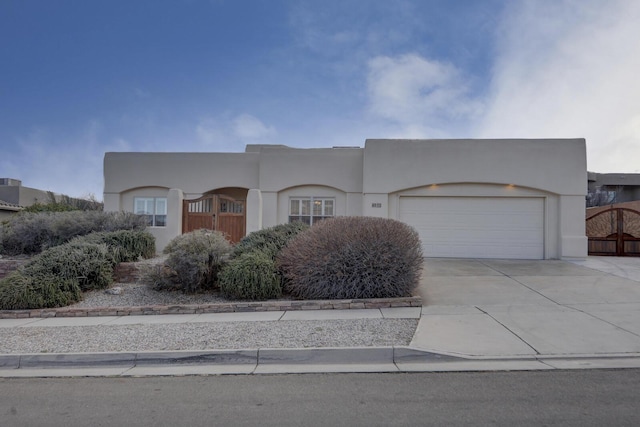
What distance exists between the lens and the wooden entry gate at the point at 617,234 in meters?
15.9

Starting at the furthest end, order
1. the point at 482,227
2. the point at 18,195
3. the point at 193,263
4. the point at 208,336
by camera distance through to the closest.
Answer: the point at 18,195 < the point at 482,227 < the point at 193,263 < the point at 208,336

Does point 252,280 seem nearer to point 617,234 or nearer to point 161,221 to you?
point 161,221

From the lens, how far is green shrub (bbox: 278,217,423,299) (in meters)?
8.95

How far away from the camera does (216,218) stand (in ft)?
50.4

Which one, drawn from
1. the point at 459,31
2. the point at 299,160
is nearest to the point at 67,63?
the point at 299,160

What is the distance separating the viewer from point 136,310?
29.1ft

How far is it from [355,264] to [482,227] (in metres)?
7.94

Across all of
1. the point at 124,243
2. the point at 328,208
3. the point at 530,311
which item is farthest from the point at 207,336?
the point at 328,208

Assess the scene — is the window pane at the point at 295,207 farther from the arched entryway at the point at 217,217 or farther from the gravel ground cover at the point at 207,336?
the gravel ground cover at the point at 207,336

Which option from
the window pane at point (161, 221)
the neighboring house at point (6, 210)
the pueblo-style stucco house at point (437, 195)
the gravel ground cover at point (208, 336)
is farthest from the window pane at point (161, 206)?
the neighboring house at point (6, 210)

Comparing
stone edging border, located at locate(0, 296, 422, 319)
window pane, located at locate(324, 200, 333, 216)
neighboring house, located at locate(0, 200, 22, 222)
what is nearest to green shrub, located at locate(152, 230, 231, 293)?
stone edging border, located at locate(0, 296, 422, 319)

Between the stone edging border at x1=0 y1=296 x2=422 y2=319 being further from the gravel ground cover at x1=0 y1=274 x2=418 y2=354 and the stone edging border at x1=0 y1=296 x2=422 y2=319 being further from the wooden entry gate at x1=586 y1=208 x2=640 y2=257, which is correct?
the wooden entry gate at x1=586 y1=208 x2=640 y2=257

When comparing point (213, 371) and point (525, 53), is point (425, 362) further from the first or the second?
point (525, 53)

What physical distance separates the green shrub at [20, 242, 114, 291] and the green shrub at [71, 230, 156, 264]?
45cm
